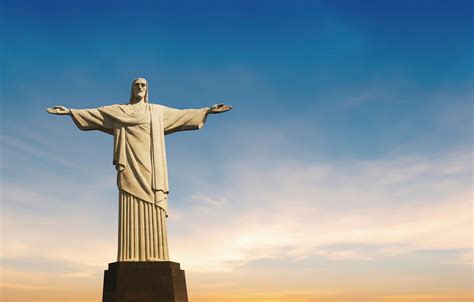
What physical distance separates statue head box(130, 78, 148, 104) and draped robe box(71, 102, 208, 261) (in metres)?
0.28

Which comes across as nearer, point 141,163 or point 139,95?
point 141,163

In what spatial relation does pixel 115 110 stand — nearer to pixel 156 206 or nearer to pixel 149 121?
pixel 149 121

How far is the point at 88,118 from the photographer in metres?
16.4

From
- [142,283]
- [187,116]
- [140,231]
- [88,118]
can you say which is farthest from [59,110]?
[142,283]

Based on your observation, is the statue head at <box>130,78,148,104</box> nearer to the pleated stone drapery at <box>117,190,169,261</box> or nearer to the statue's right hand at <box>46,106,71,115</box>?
the statue's right hand at <box>46,106,71,115</box>

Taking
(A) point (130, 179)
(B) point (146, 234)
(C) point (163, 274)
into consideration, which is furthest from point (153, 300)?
(A) point (130, 179)

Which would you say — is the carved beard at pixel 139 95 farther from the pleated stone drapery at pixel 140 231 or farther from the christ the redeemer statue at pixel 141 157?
the pleated stone drapery at pixel 140 231

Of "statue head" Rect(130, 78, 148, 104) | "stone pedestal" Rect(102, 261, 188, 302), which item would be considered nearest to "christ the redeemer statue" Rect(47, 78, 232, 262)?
"statue head" Rect(130, 78, 148, 104)

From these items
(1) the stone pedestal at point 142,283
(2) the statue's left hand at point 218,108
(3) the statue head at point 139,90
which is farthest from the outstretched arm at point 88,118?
(1) the stone pedestal at point 142,283

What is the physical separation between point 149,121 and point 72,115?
2.58m

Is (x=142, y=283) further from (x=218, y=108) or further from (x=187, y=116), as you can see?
(x=218, y=108)

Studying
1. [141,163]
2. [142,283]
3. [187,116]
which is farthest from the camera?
[187,116]

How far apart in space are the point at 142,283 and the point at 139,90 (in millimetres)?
6266

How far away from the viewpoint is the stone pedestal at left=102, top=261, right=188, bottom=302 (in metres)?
14.3
